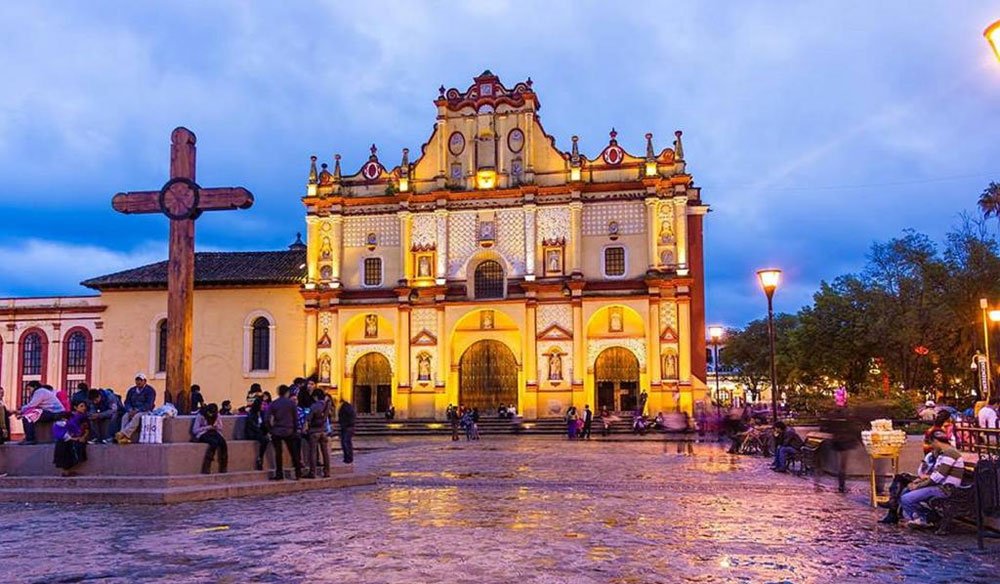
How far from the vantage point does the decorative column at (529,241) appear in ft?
145

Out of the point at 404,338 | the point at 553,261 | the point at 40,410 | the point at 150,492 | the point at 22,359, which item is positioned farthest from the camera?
the point at 22,359

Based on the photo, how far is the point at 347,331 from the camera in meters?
46.0

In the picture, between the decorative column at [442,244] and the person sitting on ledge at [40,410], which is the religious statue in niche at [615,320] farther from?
the person sitting on ledge at [40,410]

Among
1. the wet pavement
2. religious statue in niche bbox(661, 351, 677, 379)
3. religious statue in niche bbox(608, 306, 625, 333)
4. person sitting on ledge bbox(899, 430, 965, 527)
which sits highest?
religious statue in niche bbox(608, 306, 625, 333)

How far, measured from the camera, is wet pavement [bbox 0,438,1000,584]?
775 centimetres

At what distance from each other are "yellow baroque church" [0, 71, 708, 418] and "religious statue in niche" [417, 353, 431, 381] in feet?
0.23

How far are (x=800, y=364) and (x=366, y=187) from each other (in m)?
25.8

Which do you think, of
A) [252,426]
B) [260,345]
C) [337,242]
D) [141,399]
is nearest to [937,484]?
[252,426]

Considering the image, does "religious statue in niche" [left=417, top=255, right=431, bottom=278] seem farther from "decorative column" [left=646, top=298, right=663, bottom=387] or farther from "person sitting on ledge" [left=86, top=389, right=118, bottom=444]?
"person sitting on ledge" [left=86, top=389, right=118, bottom=444]

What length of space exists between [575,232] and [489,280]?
494cm

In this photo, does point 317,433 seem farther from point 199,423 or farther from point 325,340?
point 325,340

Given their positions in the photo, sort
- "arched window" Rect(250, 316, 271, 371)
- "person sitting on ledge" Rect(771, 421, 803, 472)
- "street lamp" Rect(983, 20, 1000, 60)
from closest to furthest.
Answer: "street lamp" Rect(983, 20, 1000, 60) < "person sitting on ledge" Rect(771, 421, 803, 472) < "arched window" Rect(250, 316, 271, 371)

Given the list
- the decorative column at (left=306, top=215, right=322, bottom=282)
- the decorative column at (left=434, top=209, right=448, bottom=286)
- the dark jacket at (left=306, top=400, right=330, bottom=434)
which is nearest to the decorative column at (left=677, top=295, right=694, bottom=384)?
the decorative column at (left=434, top=209, right=448, bottom=286)

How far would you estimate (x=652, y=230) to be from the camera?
43.3 meters
